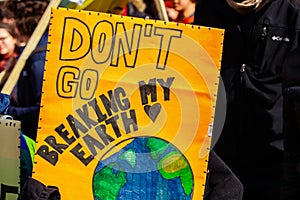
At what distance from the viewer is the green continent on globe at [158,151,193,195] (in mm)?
2744

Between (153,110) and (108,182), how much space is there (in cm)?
29

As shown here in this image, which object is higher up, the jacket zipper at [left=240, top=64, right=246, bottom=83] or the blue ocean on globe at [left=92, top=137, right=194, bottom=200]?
the jacket zipper at [left=240, top=64, right=246, bottom=83]

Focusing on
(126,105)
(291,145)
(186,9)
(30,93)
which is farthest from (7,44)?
(291,145)

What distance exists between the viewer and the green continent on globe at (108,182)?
108 inches

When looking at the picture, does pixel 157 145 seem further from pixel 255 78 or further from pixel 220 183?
pixel 255 78

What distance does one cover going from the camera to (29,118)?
3.89 meters

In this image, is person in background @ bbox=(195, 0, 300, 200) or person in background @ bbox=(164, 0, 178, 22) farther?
person in background @ bbox=(164, 0, 178, 22)

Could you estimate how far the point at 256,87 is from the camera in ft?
12.1

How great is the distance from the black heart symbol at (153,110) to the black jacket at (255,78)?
3.40ft

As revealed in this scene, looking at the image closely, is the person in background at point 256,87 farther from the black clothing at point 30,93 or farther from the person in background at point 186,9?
the person in background at point 186,9

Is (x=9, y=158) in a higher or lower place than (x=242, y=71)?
lower

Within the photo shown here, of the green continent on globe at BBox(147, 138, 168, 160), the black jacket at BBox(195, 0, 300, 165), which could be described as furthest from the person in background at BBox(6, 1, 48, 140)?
the green continent on globe at BBox(147, 138, 168, 160)

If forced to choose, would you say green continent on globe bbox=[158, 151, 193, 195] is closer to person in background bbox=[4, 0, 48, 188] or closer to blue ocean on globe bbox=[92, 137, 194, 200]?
blue ocean on globe bbox=[92, 137, 194, 200]

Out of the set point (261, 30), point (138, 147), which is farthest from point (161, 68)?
point (261, 30)
